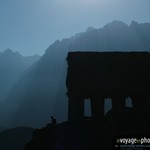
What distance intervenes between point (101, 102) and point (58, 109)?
444ft

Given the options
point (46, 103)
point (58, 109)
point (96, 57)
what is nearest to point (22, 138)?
point (96, 57)

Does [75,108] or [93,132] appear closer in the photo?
[93,132]

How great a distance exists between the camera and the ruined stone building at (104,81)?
34.4m

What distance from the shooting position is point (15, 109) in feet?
629

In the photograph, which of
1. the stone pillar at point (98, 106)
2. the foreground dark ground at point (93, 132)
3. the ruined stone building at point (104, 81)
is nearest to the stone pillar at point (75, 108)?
the ruined stone building at point (104, 81)

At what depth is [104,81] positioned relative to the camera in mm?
35125

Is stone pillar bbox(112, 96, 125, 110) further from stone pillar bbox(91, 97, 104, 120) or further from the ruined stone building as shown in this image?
stone pillar bbox(91, 97, 104, 120)

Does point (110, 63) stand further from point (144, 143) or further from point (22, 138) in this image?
point (22, 138)

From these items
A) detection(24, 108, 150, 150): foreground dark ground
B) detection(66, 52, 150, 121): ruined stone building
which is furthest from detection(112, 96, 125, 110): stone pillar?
detection(24, 108, 150, 150): foreground dark ground

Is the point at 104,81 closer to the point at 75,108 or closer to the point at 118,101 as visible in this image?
A: the point at 118,101

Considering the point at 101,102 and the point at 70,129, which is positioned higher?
the point at 101,102

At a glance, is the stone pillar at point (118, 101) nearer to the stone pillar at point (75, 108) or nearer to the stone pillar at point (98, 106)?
the stone pillar at point (98, 106)

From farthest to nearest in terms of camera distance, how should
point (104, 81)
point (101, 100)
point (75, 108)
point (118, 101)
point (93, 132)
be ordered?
point (118, 101) < point (104, 81) < point (101, 100) < point (75, 108) < point (93, 132)

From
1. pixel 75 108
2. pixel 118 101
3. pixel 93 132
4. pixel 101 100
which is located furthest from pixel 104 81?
pixel 93 132
